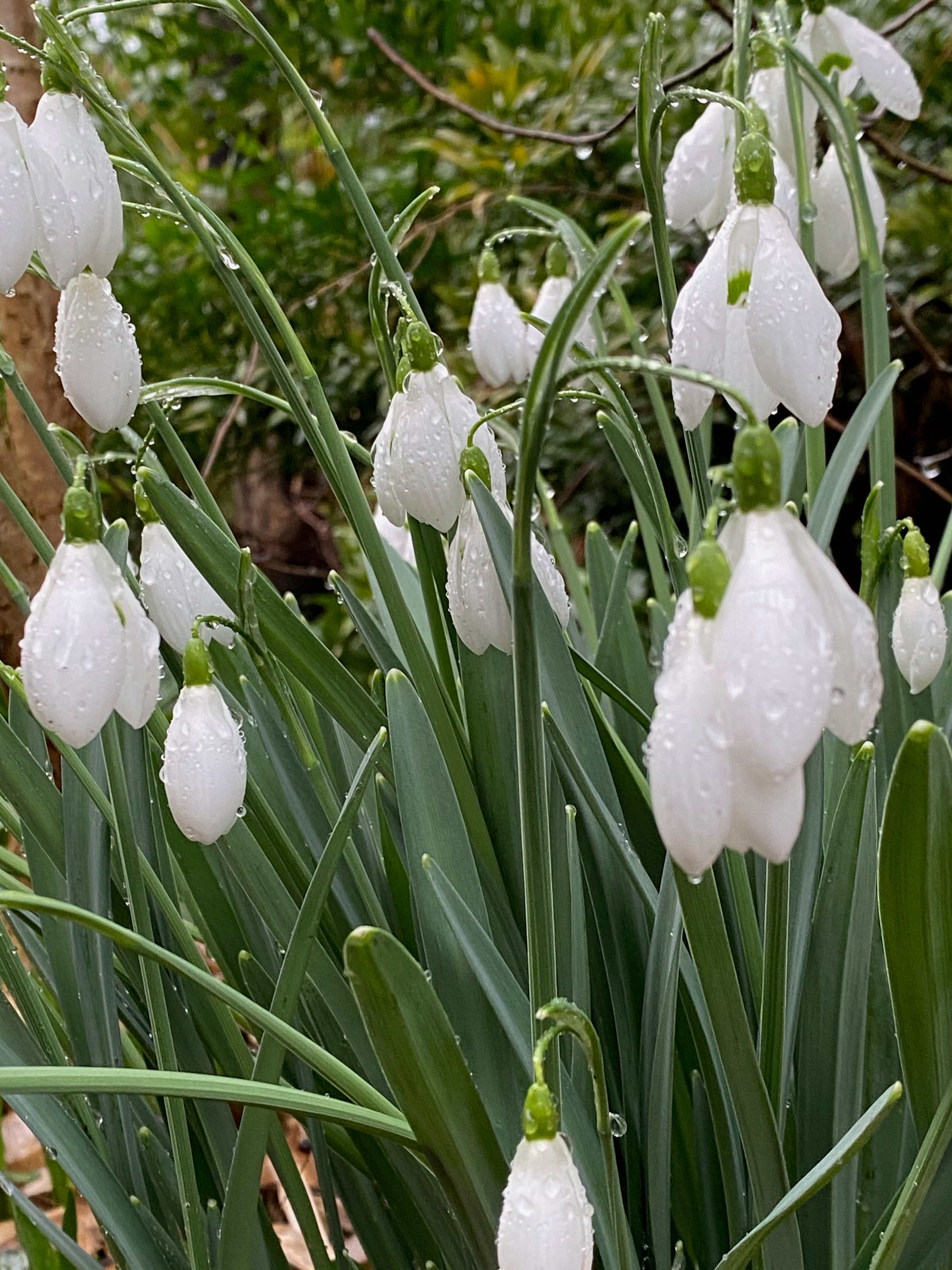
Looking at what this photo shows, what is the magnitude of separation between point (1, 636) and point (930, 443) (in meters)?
Answer: 2.03

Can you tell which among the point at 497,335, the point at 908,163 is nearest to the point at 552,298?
the point at 497,335

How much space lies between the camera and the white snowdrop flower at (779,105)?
100 cm

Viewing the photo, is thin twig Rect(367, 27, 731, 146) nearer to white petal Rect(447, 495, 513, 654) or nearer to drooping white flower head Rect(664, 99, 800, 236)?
drooping white flower head Rect(664, 99, 800, 236)

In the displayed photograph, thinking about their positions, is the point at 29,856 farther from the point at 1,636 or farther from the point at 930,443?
the point at 930,443

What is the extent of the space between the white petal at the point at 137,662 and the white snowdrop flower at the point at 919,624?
50 centimetres

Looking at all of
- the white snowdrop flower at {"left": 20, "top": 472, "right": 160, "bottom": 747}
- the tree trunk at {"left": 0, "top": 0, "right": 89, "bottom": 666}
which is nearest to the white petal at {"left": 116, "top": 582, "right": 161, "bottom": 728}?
the white snowdrop flower at {"left": 20, "top": 472, "right": 160, "bottom": 747}

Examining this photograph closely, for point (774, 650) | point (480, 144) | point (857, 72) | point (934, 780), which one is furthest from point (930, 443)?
point (774, 650)

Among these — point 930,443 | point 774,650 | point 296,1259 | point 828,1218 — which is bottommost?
point 296,1259

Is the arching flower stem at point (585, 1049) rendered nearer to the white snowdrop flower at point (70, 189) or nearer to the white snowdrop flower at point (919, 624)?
the white snowdrop flower at point (919, 624)

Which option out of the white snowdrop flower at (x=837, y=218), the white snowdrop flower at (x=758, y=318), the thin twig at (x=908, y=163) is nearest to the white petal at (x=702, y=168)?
the white snowdrop flower at (x=837, y=218)

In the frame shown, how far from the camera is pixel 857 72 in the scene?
1020 mm

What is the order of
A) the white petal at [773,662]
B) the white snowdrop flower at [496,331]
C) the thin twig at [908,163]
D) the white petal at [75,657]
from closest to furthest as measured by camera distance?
the white petal at [773,662] → the white petal at [75,657] → the white snowdrop flower at [496,331] → the thin twig at [908,163]

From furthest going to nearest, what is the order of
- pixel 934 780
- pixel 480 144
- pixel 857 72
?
pixel 480 144
pixel 857 72
pixel 934 780

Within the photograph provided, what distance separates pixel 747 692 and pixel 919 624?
17.9 inches
